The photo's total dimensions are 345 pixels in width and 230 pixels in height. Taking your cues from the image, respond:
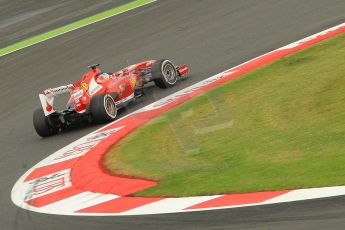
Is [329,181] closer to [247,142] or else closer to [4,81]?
[247,142]

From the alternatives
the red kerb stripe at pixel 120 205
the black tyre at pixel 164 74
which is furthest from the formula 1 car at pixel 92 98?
the red kerb stripe at pixel 120 205

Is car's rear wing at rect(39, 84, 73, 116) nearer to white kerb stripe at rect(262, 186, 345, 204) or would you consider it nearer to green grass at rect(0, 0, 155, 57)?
white kerb stripe at rect(262, 186, 345, 204)

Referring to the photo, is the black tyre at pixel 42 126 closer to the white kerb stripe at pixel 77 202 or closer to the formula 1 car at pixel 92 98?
the formula 1 car at pixel 92 98

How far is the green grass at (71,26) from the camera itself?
74.8ft

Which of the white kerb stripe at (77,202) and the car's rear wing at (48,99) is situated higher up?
the car's rear wing at (48,99)

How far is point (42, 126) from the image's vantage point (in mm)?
14648

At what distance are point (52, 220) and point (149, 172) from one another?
1.68 metres

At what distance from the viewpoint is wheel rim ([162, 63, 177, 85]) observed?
16.0m

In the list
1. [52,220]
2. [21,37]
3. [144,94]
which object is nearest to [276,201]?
[52,220]

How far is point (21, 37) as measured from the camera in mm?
23547

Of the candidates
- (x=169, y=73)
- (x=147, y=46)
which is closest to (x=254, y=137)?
(x=169, y=73)

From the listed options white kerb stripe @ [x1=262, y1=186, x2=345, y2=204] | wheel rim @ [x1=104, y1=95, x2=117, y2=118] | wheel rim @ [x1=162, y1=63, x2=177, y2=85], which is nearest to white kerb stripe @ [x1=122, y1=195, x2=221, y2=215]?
white kerb stripe @ [x1=262, y1=186, x2=345, y2=204]

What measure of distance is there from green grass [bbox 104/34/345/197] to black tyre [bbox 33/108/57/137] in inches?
87.0

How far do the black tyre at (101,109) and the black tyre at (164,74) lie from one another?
1.50 metres
